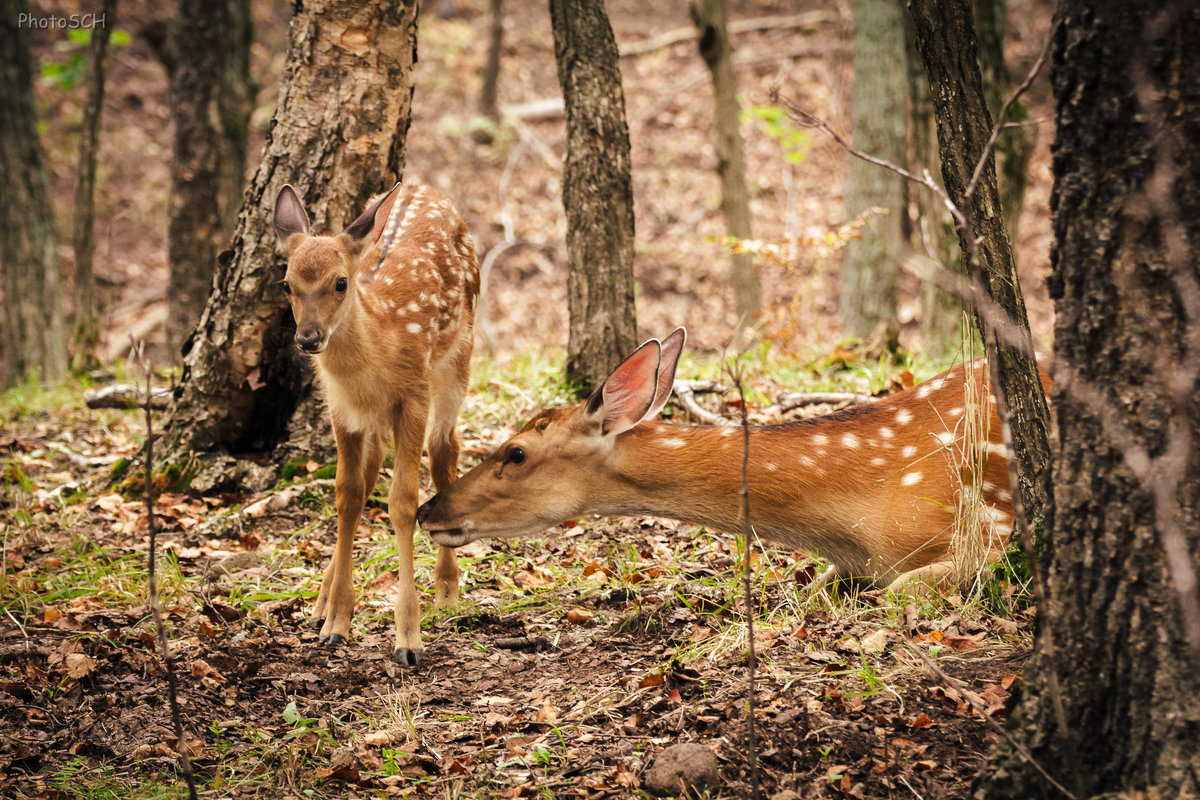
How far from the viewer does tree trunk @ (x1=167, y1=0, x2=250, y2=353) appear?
28.4ft

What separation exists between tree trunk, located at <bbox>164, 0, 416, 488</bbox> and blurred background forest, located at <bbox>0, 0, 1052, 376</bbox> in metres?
7.09

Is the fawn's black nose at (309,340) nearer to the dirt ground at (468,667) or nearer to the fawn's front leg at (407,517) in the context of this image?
the fawn's front leg at (407,517)

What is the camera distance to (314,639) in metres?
4.17

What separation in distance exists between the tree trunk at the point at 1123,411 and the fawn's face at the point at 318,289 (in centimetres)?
293

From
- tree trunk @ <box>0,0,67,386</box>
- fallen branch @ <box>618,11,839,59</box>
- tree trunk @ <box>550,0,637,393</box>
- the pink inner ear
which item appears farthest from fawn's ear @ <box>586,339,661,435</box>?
fallen branch @ <box>618,11,839,59</box>

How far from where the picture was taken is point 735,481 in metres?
3.83

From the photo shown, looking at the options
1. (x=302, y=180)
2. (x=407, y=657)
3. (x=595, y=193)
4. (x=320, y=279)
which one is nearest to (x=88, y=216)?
(x=302, y=180)

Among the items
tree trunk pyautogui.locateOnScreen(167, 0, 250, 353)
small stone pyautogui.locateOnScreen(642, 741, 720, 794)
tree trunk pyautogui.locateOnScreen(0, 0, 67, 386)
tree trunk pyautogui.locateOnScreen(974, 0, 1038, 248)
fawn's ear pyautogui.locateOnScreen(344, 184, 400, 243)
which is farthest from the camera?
tree trunk pyautogui.locateOnScreen(0, 0, 67, 386)

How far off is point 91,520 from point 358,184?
244 cm

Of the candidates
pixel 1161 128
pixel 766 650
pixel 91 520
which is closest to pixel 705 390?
pixel 766 650

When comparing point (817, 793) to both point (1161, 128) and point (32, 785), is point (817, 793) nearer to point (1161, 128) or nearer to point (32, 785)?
point (1161, 128)

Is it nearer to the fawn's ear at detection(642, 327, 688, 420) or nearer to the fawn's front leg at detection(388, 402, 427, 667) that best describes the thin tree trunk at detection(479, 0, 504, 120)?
the fawn's front leg at detection(388, 402, 427, 667)

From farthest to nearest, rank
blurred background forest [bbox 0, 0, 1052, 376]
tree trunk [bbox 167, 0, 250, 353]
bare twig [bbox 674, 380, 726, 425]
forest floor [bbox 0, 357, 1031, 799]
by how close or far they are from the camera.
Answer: blurred background forest [bbox 0, 0, 1052, 376]
tree trunk [bbox 167, 0, 250, 353]
bare twig [bbox 674, 380, 726, 425]
forest floor [bbox 0, 357, 1031, 799]

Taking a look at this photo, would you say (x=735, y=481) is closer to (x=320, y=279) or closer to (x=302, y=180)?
(x=320, y=279)
